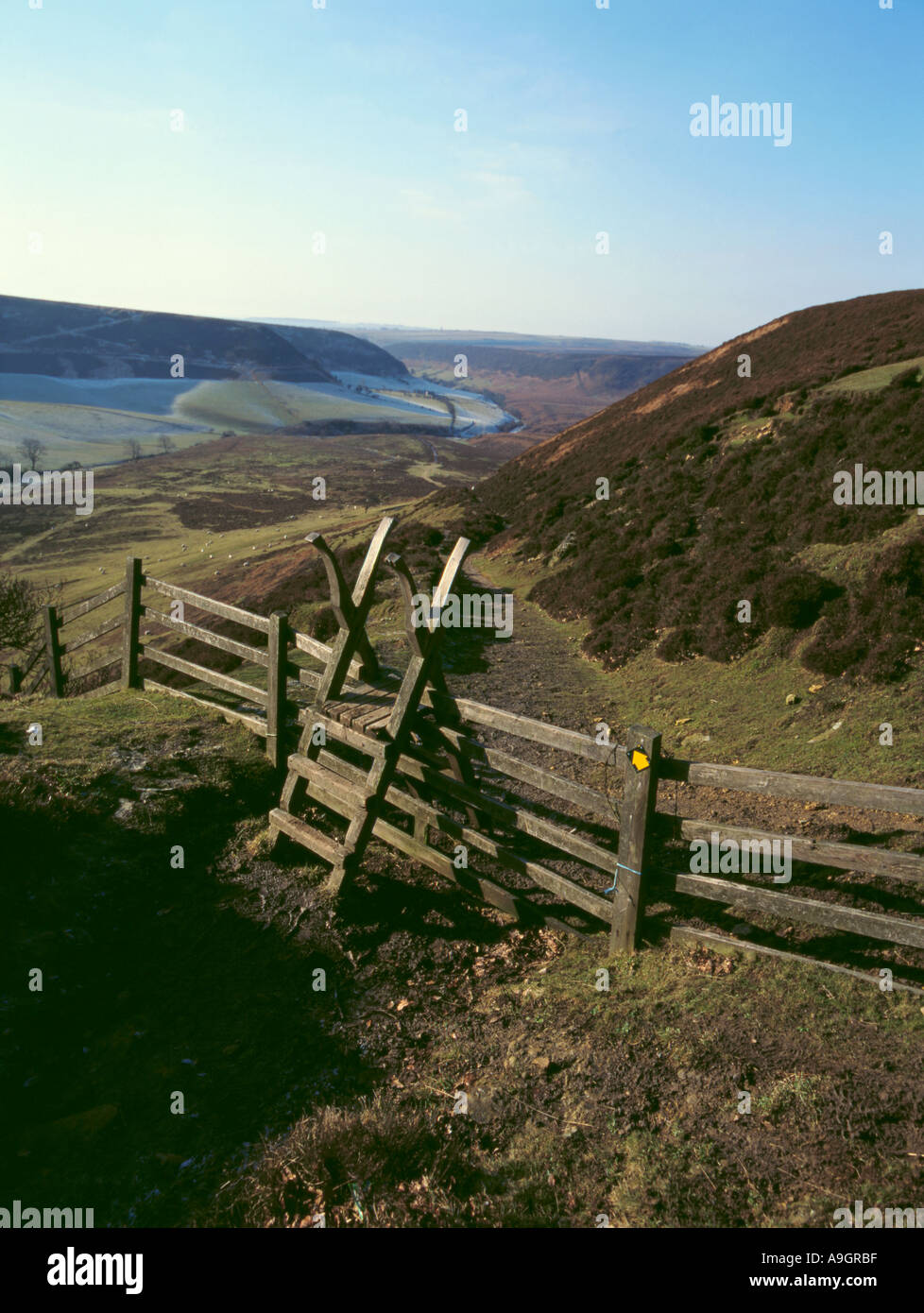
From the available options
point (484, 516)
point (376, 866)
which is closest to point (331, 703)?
point (376, 866)

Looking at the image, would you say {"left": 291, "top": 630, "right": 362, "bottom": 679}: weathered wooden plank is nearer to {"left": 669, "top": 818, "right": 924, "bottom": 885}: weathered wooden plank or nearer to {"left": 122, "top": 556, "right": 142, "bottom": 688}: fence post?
{"left": 122, "top": 556, "right": 142, "bottom": 688}: fence post

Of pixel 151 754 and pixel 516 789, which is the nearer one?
pixel 151 754

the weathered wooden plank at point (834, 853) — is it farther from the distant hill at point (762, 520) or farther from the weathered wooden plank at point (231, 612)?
the distant hill at point (762, 520)

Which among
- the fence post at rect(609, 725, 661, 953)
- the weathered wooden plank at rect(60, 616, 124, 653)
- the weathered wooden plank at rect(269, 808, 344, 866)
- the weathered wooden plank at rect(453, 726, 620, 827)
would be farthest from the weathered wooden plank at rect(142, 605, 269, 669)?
the fence post at rect(609, 725, 661, 953)

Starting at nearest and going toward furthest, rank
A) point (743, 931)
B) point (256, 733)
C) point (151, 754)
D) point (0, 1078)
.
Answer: point (0, 1078) < point (743, 931) < point (151, 754) < point (256, 733)

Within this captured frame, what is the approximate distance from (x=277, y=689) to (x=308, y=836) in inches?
73.0

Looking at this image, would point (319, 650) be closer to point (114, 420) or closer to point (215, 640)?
point (215, 640)

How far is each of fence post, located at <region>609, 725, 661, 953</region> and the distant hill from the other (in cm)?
704

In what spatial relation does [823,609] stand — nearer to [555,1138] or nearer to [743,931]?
[743,931]

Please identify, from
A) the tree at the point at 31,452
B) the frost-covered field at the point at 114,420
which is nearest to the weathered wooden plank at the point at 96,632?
the tree at the point at 31,452

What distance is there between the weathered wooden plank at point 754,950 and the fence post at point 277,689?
476cm
